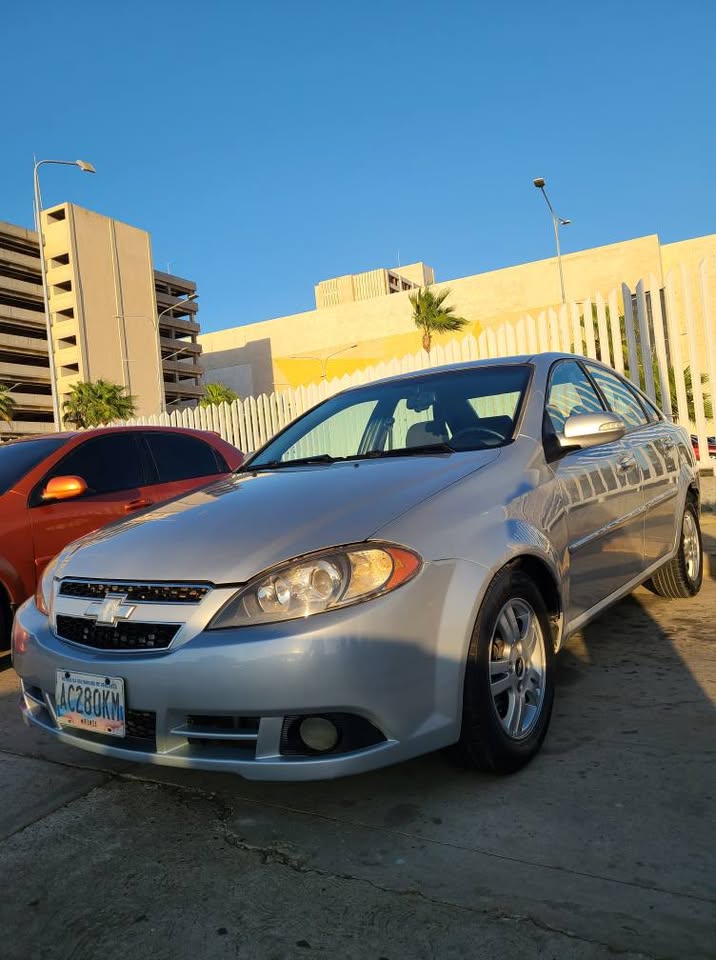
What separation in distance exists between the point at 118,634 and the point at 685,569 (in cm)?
360

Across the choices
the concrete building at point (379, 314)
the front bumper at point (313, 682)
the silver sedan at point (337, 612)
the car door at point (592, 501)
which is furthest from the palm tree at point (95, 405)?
the front bumper at point (313, 682)

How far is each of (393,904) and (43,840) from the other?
1.13 metres

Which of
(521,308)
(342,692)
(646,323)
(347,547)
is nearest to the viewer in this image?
(342,692)

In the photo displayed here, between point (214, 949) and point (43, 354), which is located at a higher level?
point (43, 354)

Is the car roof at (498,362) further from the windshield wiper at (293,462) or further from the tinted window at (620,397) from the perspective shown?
the windshield wiper at (293,462)

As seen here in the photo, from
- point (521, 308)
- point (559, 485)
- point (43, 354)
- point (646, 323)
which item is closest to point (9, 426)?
point (43, 354)

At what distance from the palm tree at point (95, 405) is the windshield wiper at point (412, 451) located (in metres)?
55.9

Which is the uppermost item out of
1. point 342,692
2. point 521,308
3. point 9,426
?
point 521,308

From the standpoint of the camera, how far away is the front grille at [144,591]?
89.1 inches

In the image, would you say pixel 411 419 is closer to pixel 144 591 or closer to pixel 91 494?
pixel 144 591

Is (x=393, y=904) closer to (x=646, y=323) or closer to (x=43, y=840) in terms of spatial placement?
(x=43, y=840)

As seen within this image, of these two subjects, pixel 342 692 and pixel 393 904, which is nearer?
pixel 393 904

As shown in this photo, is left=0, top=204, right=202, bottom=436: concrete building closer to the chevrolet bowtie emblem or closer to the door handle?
the door handle

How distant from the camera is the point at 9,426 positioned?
59938mm
